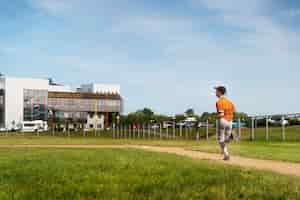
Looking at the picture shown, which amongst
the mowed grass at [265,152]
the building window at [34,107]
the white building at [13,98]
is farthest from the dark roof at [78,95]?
the mowed grass at [265,152]

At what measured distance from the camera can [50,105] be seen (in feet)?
416

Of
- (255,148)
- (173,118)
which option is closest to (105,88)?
(173,118)

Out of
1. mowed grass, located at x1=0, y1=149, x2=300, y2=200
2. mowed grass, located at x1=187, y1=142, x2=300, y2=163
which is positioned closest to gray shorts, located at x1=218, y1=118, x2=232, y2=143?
mowed grass, located at x1=187, y1=142, x2=300, y2=163

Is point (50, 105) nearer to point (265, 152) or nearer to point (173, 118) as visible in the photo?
point (173, 118)

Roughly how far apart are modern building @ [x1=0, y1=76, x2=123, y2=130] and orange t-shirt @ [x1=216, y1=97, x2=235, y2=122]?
107 meters

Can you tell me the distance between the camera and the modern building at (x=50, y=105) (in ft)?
401

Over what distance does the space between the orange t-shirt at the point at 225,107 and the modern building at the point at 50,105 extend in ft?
351

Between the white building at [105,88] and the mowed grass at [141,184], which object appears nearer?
the mowed grass at [141,184]

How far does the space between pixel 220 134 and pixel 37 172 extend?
5.25 metres

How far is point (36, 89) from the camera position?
412ft

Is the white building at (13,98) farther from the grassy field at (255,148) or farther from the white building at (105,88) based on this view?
the grassy field at (255,148)

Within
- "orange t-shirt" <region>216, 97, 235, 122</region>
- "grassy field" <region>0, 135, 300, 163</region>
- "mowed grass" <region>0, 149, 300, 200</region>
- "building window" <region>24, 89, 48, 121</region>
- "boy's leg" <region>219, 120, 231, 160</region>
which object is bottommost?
"grassy field" <region>0, 135, 300, 163</region>

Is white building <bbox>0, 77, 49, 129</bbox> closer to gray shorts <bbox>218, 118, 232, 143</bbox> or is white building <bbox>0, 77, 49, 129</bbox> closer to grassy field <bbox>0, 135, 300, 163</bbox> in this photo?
grassy field <bbox>0, 135, 300, 163</bbox>

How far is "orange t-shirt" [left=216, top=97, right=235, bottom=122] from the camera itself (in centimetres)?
1195
